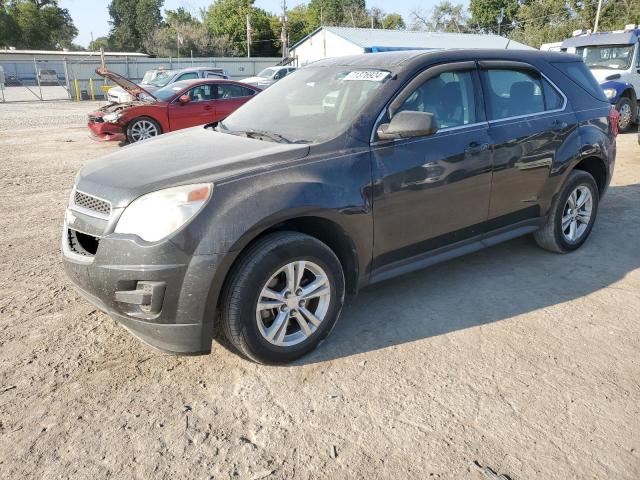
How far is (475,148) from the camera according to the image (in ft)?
12.3

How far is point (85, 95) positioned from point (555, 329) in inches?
1215

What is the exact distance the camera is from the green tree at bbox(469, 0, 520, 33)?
7856cm

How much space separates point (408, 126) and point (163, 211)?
5.12 ft

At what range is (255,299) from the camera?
9.18 feet

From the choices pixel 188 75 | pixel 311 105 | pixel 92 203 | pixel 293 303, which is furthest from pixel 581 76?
pixel 188 75

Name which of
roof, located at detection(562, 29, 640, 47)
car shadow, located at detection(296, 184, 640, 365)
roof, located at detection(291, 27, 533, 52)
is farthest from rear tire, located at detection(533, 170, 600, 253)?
roof, located at detection(291, 27, 533, 52)

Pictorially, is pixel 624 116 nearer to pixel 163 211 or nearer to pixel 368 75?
pixel 368 75

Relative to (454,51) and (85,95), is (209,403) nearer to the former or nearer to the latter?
(454,51)

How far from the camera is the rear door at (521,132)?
3.95 meters

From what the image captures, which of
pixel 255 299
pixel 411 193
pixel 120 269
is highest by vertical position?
pixel 411 193

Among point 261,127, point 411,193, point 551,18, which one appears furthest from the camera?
point 551,18

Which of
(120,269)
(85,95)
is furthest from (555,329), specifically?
(85,95)

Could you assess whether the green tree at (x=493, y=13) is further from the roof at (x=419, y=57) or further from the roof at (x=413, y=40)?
the roof at (x=419, y=57)

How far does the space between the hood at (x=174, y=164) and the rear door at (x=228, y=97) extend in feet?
27.9
